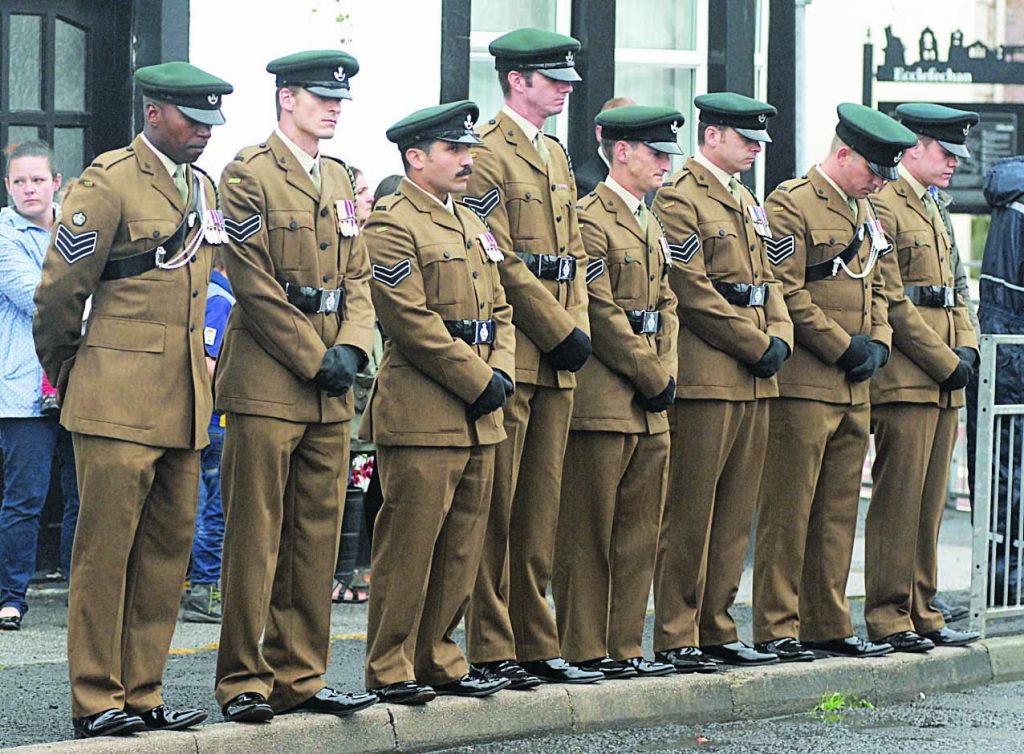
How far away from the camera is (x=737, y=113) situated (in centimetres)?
888

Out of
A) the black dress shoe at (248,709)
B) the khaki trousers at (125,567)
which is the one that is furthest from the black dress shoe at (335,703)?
the khaki trousers at (125,567)

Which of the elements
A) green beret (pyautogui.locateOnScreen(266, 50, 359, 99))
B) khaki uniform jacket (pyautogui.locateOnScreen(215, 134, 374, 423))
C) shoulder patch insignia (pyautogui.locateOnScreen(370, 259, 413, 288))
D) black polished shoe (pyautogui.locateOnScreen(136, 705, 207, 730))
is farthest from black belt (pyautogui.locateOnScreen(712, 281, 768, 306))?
black polished shoe (pyautogui.locateOnScreen(136, 705, 207, 730))

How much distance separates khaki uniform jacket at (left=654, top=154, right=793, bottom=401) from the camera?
877 cm

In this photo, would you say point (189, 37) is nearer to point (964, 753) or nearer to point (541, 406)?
point (541, 406)

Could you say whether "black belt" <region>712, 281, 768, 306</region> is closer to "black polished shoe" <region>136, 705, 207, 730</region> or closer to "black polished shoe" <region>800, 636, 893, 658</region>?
"black polished shoe" <region>800, 636, 893, 658</region>

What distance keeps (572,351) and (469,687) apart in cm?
125

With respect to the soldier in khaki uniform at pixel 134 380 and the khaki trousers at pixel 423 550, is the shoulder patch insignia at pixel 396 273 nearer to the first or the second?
the khaki trousers at pixel 423 550

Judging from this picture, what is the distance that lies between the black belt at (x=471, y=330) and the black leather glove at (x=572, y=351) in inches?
13.8

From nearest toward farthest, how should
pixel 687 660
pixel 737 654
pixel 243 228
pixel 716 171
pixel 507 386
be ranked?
pixel 243 228
pixel 507 386
pixel 687 660
pixel 716 171
pixel 737 654

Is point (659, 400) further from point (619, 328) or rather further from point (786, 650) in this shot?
point (786, 650)

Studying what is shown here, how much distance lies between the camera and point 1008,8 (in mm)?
17688

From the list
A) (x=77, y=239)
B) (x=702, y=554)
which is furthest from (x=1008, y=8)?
(x=77, y=239)

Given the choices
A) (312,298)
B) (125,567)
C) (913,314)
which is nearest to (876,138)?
(913,314)

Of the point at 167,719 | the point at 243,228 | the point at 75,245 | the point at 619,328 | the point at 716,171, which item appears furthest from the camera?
the point at 716,171
